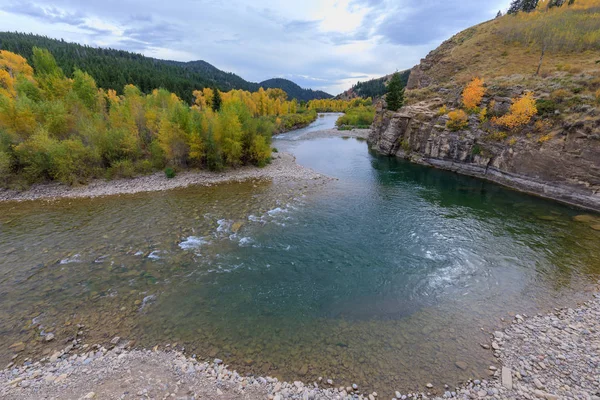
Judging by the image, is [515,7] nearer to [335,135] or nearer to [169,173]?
[335,135]

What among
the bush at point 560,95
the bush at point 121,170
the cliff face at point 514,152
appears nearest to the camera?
the cliff face at point 514,152

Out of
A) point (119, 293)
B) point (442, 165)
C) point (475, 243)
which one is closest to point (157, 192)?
point (119, 293)

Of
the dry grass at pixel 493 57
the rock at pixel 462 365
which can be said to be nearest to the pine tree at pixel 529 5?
the dry grass at pixel 493 57

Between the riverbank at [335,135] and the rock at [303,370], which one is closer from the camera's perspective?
the rock at [303,370]

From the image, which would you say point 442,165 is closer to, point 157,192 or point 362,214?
point 362,214

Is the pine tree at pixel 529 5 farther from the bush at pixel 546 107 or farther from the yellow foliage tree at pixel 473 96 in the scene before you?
the bush at pixel 546 107

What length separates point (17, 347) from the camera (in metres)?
10.7

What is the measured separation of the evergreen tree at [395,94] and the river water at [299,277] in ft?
122

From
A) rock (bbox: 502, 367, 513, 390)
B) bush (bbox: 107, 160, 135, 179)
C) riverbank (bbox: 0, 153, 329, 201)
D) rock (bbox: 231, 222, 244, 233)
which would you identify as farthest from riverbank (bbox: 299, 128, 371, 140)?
rock (bbox: 502, 367, 513, 390)

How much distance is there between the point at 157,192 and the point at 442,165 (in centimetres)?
4339

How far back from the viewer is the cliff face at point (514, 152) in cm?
2698

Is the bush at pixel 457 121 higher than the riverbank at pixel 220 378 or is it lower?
higher

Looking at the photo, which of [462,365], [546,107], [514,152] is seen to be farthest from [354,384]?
[546,107]

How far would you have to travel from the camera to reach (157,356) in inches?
412
